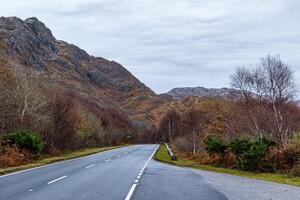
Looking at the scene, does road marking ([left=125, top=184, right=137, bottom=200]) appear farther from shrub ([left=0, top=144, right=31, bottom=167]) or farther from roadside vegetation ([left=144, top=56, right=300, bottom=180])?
shrub ([left=0, top=144, right=31, bottom=167])

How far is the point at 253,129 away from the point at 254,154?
53.7 feet

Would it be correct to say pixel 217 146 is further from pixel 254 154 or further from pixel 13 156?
pixel 13 156

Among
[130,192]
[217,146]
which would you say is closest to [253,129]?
[217,146]

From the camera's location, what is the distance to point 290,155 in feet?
81.6

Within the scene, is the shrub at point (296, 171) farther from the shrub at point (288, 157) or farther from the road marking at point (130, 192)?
the road marking at point (130, 192)

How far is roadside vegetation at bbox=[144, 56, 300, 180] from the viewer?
25641mm

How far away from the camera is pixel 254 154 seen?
25484mm

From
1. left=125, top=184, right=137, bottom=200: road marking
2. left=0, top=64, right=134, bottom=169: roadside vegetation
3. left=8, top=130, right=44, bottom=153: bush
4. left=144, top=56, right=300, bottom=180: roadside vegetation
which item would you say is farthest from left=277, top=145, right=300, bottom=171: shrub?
left=8, top=130, right=44, bottom=153: bush

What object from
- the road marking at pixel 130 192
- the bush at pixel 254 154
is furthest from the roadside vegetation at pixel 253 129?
the road marking at pixel 130 192

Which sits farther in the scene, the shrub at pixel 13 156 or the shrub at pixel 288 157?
the shrub at pixel 13 156

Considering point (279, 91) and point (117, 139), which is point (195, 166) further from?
point (117, 139)

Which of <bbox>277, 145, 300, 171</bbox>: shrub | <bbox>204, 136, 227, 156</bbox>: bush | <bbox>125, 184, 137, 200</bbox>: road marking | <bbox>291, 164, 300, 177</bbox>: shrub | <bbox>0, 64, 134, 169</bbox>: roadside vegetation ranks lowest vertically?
<bbox>125, 184, 137, 200</bbox>: road marking

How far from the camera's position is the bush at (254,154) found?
25547mm

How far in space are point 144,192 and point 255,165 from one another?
11.9m
